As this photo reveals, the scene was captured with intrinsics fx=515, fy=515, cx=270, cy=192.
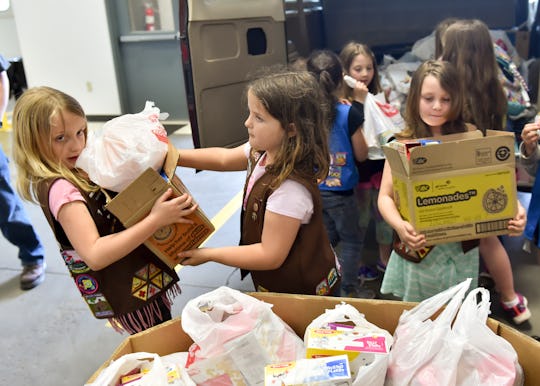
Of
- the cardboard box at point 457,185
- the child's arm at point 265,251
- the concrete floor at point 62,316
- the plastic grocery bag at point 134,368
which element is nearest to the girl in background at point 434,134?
the cardboard box at point 457,185

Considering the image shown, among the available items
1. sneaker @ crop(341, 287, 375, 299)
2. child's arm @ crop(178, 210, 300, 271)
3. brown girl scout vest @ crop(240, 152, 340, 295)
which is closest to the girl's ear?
brown girl scout vest @ crop(240, 152, 340, 295)

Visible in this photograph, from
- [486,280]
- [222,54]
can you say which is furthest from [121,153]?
[486,280]

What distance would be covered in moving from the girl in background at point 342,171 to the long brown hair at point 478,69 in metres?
0.56

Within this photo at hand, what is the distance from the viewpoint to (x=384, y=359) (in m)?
1.26

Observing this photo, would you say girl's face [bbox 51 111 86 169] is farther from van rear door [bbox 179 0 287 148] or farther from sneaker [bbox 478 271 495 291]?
sneaker [bbox 478 271 495 291]

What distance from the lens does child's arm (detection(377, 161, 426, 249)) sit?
1.88 metres

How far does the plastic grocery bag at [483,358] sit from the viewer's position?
1.25m

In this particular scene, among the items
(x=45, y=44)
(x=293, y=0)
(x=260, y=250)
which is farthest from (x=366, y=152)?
(x=45, y=44)

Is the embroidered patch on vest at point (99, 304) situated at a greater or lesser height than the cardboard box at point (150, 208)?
lesser

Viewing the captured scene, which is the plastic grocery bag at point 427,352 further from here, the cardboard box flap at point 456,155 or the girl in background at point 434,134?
the girl in background at point 434,134

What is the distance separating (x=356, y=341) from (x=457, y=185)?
0.75 m

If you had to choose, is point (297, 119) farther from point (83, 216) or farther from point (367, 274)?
point (367, 274)

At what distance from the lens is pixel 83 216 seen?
5.15 feet

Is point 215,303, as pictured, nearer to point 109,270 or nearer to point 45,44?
point 109,270
